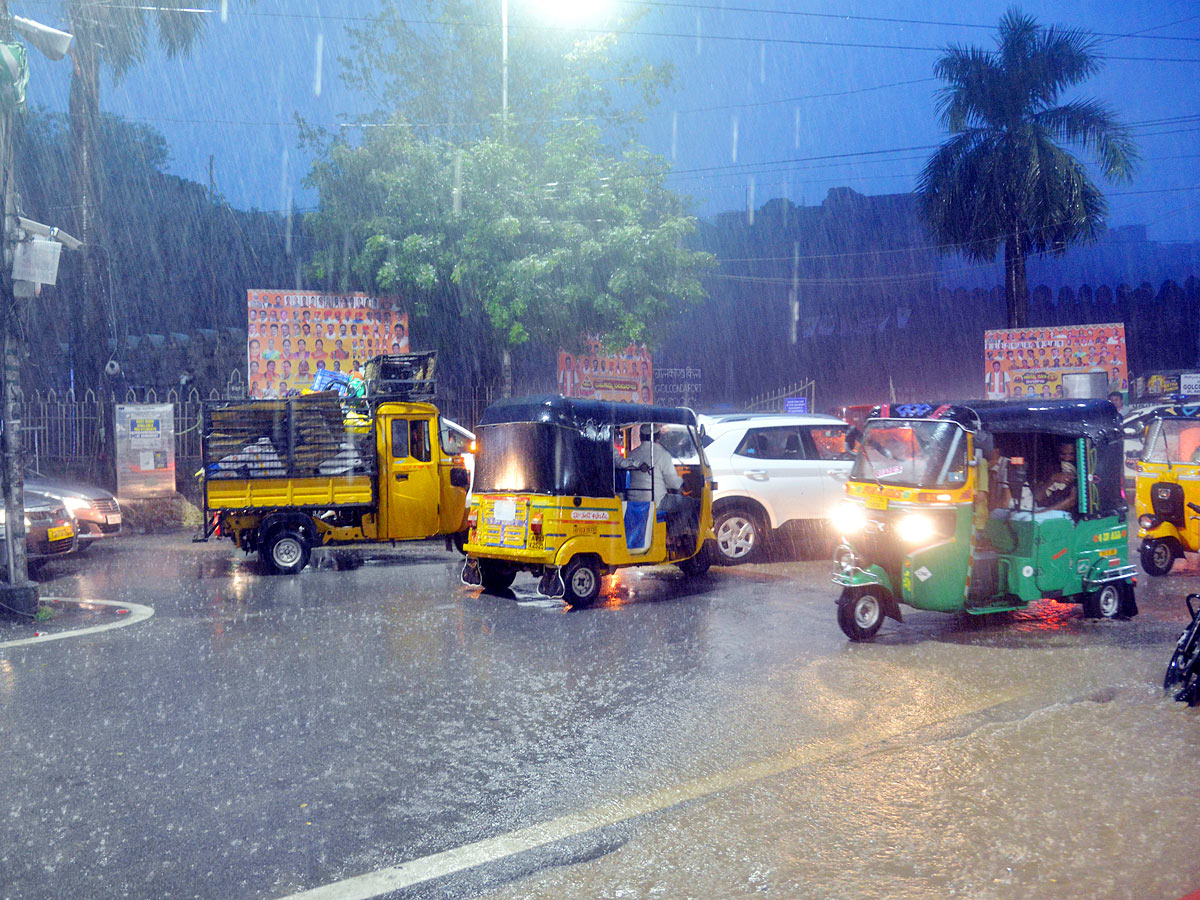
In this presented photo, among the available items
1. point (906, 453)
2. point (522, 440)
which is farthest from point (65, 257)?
point (906, 453)

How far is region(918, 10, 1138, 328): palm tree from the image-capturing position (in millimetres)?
28469

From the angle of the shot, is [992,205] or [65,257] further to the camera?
[992,205]

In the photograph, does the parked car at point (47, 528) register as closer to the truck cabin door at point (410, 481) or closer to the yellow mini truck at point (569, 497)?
the truck cabin door at point (410, 481)

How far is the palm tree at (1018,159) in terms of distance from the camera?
28.5m

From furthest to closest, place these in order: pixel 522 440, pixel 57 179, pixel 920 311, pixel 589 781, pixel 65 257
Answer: pixel 920 311 → pixel 57 179 → pixel 65 257 → pixel 522 440 → pixel 589 781

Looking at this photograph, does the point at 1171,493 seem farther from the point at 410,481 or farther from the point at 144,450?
the point at 144,450

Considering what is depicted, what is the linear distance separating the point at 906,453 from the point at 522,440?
12.4 ft

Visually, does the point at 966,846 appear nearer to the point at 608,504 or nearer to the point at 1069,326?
the point at 608,504

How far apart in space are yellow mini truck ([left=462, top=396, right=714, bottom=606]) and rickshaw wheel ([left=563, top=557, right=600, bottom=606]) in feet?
0.03

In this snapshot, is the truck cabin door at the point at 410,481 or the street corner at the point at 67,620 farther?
the truck cabin door at the point at 410,481

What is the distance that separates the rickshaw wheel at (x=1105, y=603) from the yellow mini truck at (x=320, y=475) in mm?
7111

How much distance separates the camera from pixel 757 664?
735 centimetres

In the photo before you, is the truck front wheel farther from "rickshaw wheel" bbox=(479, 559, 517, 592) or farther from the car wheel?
the car wheel

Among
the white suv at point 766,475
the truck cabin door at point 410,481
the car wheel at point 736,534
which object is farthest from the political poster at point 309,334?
the car wheel at point 736,534
